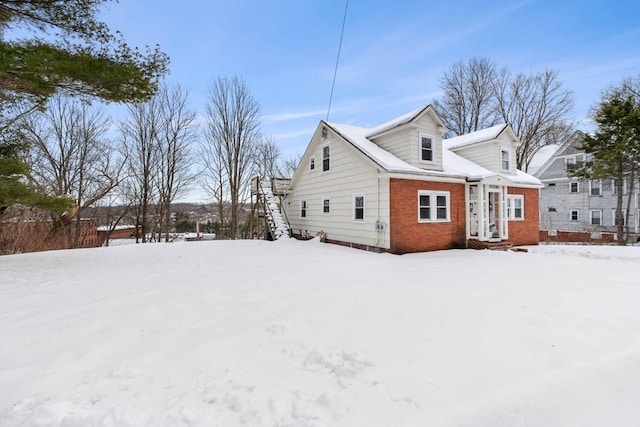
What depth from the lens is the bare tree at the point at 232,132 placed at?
69.8 ft

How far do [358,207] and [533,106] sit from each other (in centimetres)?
2320

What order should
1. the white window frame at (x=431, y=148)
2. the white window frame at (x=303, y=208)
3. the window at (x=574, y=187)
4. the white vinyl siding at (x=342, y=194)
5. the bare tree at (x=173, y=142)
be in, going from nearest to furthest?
the white vinyl siding at (x=342, y=194) < the white window frame at (x=431, y=148) < the white window frame at (x=303, y=208) < the bare tree at (x=173, y=142) < the window at (x=574, y=187)

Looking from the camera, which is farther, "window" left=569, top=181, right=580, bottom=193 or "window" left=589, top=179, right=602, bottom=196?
"window" left=569, top=181, right=580, bottom=193

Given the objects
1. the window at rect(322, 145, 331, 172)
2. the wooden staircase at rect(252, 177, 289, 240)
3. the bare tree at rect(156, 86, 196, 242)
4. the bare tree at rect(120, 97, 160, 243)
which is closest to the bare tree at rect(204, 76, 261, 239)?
the bare tree at rect(156, 86, 196, 242)

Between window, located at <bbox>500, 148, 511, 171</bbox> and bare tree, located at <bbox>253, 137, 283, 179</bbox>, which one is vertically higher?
bare tree, located at <bbox>253, 137, 283, 179</bbox>

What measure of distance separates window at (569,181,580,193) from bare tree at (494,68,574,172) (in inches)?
143

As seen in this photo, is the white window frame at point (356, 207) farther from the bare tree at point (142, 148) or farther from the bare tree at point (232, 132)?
the bare tree at point (142, 148)

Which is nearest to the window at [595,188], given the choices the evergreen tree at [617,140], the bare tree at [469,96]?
the evergreen tree at [617,140]

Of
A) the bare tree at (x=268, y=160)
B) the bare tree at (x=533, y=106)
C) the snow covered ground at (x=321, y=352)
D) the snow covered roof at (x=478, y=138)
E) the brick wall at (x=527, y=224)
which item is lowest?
the snow covered ground at (x=321, y=352)

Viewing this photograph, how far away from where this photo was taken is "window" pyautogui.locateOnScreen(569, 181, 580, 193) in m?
24.1

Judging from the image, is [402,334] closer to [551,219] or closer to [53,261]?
[53,261]

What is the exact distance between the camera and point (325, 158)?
14359 millimetres

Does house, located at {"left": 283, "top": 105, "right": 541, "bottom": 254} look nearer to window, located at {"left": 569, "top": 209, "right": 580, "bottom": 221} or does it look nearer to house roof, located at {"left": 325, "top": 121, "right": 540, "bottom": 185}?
house roof, located at {"left": 325, "top": 121, "right": 540, "bottom": 185}

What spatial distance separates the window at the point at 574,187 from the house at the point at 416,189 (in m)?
13.8
